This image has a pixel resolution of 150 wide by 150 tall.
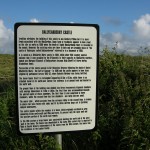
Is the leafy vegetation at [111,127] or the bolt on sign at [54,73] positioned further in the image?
the leafy vegetation at [111,127]

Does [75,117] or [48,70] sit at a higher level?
[48,70]

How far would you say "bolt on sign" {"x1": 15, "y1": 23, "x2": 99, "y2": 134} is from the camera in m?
4.18

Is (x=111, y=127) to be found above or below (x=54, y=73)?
below

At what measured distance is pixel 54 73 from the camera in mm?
4195

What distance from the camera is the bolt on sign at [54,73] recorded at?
418 centimetres

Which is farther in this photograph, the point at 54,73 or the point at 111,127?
the point at 111,127

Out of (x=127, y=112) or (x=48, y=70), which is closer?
(x=48, y=70)

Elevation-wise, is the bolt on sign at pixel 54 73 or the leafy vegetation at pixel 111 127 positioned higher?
the bolt on sign at pixel 54 73

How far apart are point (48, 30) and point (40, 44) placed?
0.51 ft

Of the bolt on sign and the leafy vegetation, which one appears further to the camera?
the leafy vegetation

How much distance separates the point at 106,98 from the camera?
22.9 ft

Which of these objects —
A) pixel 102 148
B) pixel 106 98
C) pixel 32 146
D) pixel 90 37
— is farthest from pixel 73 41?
pixel 106 98

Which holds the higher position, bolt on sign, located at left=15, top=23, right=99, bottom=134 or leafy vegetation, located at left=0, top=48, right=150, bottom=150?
bolt on sign, located at left=15, top=23, right=99, bottom=134

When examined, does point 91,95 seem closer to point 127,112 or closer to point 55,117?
point 55,117
